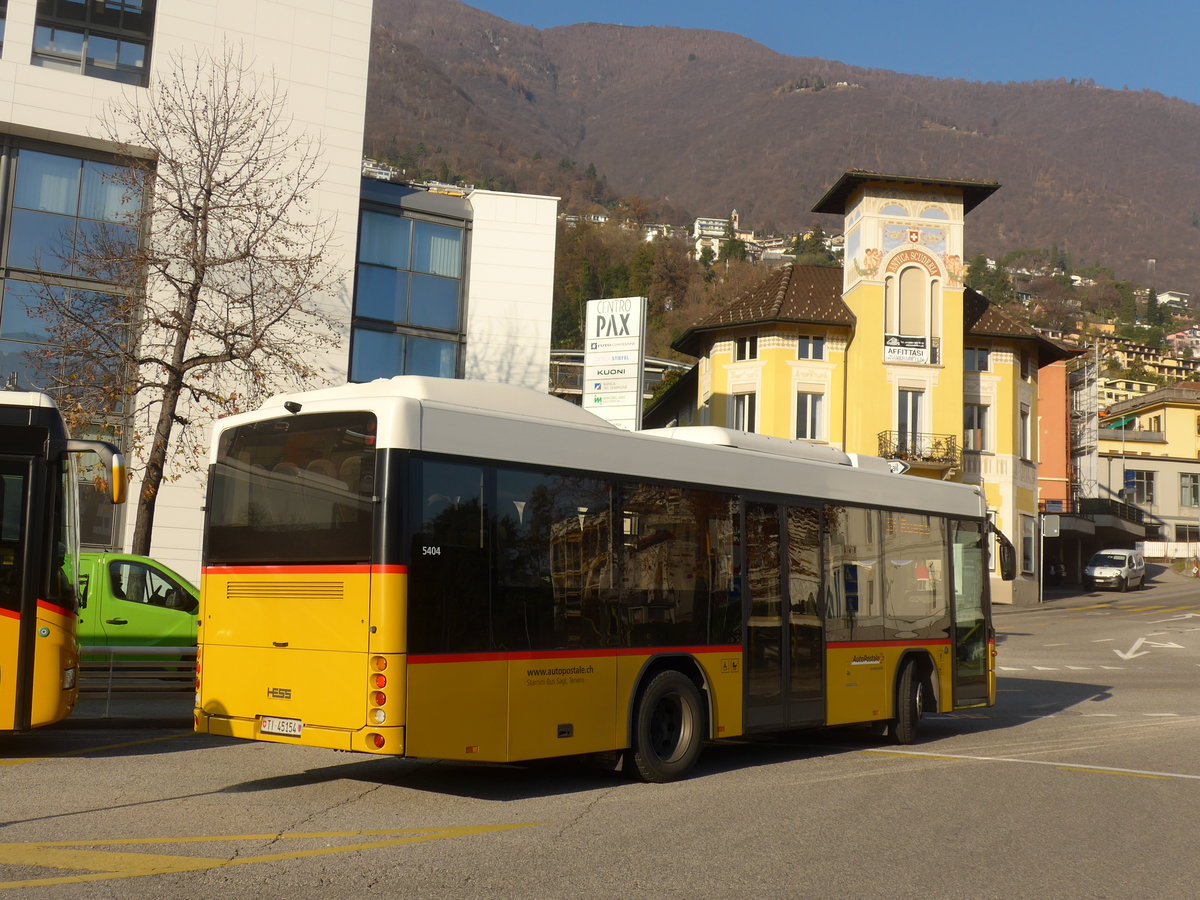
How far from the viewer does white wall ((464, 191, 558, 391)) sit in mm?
32844

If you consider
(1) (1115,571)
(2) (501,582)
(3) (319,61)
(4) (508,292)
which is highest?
(3) (319,61)

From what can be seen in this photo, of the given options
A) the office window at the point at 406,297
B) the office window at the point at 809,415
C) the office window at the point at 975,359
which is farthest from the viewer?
the office window at the point at 975,359

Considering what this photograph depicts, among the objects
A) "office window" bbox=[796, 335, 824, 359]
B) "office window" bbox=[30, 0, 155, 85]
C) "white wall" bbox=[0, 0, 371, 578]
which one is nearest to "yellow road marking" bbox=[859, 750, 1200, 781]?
"white wall" bbox=[0, 0, 371, 578]

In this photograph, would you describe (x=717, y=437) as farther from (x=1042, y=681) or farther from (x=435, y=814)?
(x=1042, y=681)

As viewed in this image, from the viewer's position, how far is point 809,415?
162 feet

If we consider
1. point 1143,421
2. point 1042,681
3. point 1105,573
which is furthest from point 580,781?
point 1143,421

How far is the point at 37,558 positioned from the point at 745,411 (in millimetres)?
41148

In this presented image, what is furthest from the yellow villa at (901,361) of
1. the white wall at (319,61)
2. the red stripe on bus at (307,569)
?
the red stripe on bus at (307,569)

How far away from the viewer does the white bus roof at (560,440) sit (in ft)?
28.8

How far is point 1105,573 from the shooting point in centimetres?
5656

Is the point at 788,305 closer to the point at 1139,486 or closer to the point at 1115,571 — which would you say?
the point at 1115,571

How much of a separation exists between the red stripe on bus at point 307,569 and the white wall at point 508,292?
23.0m

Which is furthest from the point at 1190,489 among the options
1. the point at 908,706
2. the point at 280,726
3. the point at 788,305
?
the point at 280,726

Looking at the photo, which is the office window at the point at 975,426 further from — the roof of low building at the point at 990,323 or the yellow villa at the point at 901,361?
the roof of low building at the point at 990,323
